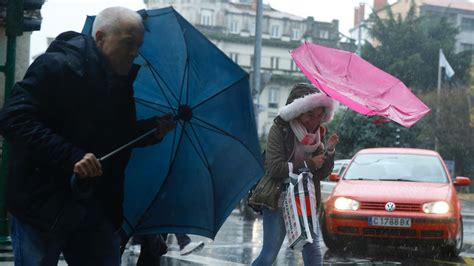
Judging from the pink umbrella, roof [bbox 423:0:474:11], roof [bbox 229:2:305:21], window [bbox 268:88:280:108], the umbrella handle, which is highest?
roof [bbox 423:0:474:11]

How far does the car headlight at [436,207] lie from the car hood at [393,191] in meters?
0.07

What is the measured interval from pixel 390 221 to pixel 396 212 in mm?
141

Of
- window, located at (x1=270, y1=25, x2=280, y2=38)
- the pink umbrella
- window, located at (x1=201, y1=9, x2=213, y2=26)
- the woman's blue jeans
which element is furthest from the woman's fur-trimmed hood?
window, located at (x1=270, y1=25, x2=280, y2=38)

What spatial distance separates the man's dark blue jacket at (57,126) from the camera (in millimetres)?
3426

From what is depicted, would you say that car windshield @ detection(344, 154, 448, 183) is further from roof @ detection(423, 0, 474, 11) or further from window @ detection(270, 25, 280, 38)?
window @ detection(270, 25, 280, 38)

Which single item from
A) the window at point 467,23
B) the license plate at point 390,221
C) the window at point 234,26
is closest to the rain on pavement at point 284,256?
the license plate at point 390,221

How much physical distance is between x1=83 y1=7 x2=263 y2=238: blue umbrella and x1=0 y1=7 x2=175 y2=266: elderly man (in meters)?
0.62

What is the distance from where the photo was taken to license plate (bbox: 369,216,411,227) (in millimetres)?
10383

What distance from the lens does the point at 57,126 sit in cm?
356

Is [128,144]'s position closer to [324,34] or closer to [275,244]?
[275,244]

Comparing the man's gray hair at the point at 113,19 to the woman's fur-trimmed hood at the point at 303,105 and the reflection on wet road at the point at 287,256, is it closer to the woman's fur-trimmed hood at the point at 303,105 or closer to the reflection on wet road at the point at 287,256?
the woman's fur-trimmed hood at the point at 303,105

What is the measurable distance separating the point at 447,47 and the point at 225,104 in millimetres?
57138

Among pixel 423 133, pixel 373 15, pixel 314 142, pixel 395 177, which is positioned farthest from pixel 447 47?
pixel 314 142

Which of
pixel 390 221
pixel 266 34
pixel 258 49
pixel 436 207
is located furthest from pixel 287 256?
pixel 266 34
